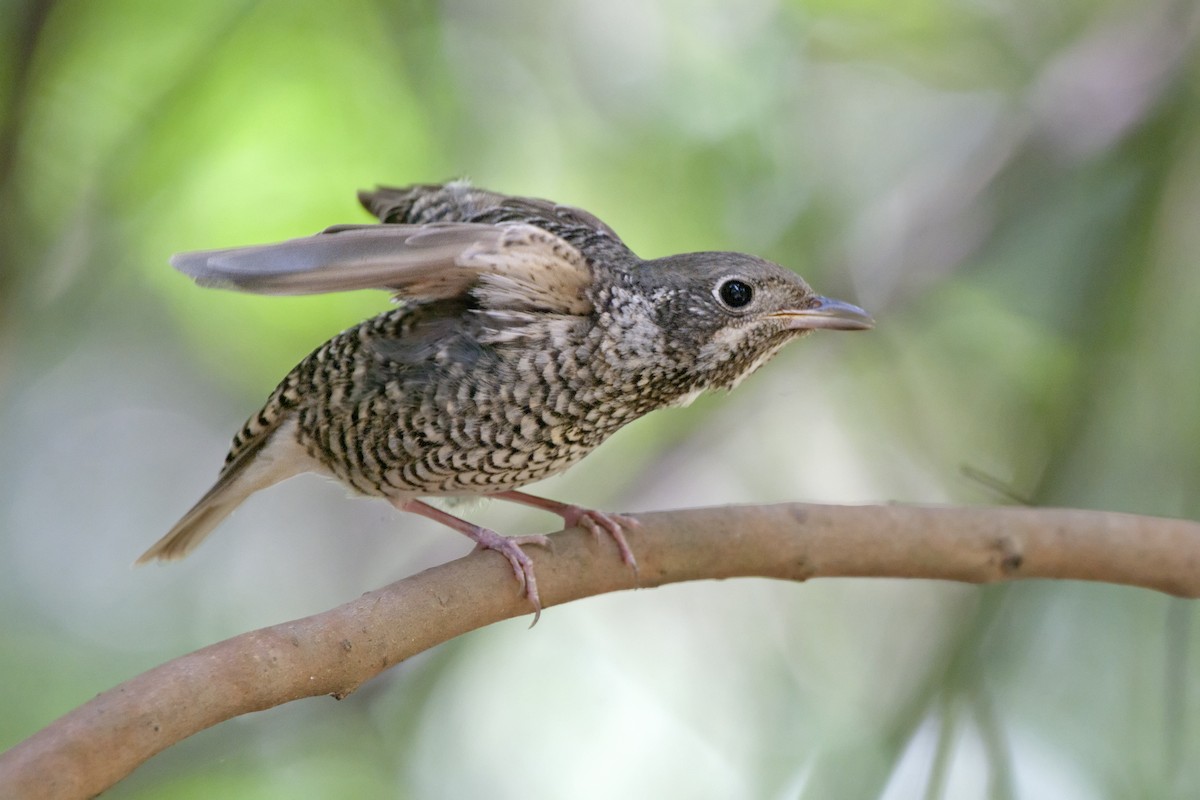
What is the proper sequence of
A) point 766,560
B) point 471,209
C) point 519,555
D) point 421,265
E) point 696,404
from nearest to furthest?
point 421,265, point 519,555, point 766,560, point 471,209, point 696,404

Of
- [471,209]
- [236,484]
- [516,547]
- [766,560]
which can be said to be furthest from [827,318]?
[236,484]

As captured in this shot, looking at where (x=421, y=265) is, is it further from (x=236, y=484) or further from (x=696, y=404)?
(x=696, y=404)

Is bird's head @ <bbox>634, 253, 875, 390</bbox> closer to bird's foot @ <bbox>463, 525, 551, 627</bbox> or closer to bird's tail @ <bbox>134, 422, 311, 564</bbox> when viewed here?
bird's foot @ <bbox>463, 525, 551, 627</bbox>

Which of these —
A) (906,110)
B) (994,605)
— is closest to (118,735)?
(994,605)

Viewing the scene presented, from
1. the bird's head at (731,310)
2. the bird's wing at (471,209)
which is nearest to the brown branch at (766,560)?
the bird's head at (731,310)

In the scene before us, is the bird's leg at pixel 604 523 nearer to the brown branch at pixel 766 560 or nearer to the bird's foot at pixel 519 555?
the brown branch at pixel 766 560

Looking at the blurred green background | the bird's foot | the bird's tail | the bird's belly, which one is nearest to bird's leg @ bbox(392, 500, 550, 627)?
the bird's foot
